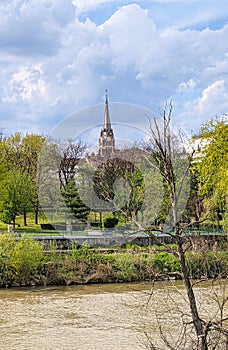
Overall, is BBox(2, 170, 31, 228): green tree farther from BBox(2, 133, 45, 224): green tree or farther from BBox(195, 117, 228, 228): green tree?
BBox(195, 117, 228, 228): green tree

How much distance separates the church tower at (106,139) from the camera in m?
32.5

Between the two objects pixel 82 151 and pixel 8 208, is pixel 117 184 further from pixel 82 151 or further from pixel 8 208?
pixel 8 208

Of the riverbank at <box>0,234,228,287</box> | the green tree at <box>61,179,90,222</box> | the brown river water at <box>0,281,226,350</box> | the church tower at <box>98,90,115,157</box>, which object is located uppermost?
the church tower at <box>98,90,115,157</box>

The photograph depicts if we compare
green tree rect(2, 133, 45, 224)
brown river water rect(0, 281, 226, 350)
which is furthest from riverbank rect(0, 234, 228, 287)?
green tree rect(2, 133, 45, 224)

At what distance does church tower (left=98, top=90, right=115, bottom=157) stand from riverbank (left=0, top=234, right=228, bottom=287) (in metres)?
6.98

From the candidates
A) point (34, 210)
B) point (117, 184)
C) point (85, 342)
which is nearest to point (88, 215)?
point (117, 184)

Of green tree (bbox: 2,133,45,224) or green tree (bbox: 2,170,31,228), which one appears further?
green tree (bbox: 2,133,45,224)

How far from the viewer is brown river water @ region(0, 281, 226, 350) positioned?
1516cm

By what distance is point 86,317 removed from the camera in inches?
744

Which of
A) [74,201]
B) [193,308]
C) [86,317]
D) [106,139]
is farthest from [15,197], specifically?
[193,308]

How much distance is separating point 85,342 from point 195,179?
28.4 meters

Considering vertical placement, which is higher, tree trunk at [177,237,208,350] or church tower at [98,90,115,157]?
church tower at [98,90,115,157]

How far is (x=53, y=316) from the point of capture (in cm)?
1922

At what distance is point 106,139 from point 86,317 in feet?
54.2
